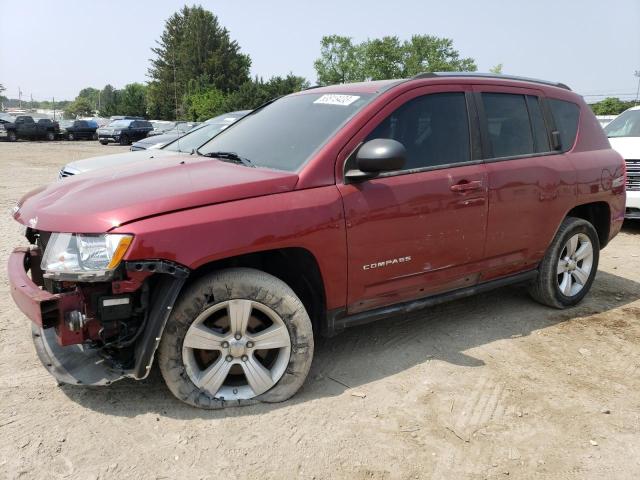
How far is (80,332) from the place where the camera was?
2.52 m

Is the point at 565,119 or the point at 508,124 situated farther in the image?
the point at 565,119

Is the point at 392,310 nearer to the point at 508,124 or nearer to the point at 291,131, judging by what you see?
the point at 291,131

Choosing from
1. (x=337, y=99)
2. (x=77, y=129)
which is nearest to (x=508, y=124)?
(x=337, y=99)

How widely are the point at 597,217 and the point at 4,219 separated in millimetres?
7681

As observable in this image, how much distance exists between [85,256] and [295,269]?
1.14m

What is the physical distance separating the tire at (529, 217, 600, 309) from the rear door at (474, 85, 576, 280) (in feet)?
0.57

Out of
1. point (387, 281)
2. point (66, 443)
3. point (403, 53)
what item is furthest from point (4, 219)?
point (403, 53)

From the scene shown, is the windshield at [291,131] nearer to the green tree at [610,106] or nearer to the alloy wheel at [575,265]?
the alloy wheel at [575,265]

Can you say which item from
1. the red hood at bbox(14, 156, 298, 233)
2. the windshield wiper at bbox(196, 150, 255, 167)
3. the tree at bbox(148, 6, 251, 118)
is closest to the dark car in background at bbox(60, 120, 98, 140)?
the tree at bbox(148, 6, 251, 118)

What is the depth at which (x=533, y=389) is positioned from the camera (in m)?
3.22

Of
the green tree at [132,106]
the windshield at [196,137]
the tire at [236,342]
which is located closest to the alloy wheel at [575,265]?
the tire at [236,342]

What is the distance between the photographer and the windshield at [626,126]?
859 centimetres

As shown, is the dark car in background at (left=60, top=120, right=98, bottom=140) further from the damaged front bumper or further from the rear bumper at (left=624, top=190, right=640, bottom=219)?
the damaged front bumper

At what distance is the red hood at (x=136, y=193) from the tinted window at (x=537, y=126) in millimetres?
2217
